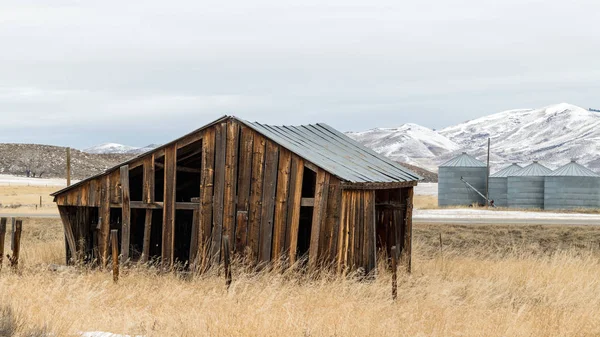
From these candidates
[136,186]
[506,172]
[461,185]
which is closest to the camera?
[136,186]

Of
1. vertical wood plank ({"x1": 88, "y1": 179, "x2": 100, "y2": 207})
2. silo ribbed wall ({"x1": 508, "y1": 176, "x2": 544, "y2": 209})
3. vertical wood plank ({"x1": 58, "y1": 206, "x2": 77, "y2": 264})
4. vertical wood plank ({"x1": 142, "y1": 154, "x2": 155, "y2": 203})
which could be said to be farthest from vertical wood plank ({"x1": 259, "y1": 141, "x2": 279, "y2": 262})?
silo ribbed wall ({"x1": 508, "y1": 176, "x2": 544, "y2": 209})

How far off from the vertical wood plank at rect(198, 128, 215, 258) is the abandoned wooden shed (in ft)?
0.06

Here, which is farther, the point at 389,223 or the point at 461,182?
the point at 461,182

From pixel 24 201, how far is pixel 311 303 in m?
47.7

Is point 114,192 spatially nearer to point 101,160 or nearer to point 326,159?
point 326,159

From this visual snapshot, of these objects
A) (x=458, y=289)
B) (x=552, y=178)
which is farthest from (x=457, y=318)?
(x=552, y=178)

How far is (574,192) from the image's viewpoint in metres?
44.8

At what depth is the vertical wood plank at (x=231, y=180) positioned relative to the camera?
588 inches

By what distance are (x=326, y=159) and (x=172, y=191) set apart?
3081mm

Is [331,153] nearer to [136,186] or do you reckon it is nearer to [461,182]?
[136,186]

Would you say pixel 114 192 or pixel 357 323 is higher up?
pixel 114 192

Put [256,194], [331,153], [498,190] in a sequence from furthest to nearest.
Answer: [498,190] < [331,153] < [256,194]

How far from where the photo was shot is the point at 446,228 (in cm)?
3081

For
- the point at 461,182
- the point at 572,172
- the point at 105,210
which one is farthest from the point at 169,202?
the point at 461,182
